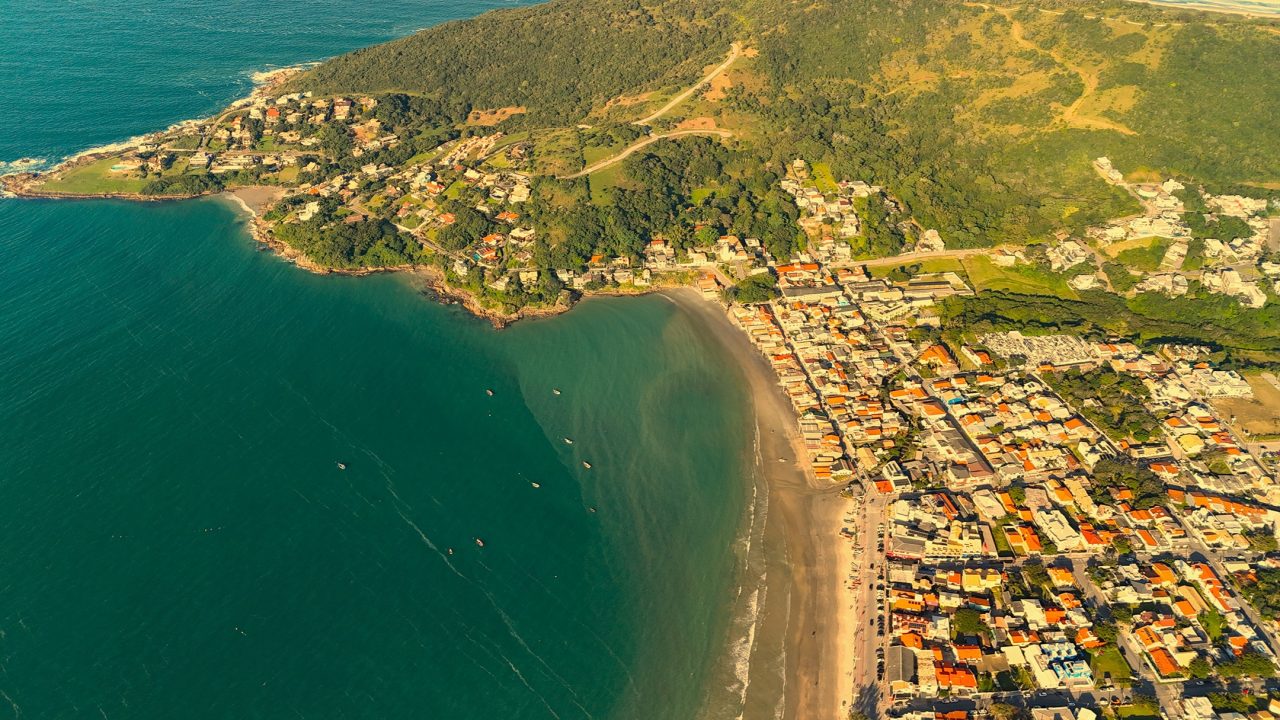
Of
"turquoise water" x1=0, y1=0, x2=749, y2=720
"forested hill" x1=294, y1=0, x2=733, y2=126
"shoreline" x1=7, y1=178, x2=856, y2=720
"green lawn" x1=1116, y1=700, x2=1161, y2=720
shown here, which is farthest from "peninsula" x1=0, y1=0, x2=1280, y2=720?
"turquoise water" x1=0, y1=0, x2=749, y2=720

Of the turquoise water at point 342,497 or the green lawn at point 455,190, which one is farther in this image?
the green lawn at point 455,190

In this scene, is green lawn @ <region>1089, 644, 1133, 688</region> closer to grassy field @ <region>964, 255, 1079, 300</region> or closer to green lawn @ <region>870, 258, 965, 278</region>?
grassy field @ <region>964, 255, 1079, 300</region>

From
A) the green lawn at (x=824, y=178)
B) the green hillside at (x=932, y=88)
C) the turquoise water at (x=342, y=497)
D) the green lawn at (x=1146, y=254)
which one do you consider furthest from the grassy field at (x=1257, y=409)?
the green lawn at (x=824, y=178)

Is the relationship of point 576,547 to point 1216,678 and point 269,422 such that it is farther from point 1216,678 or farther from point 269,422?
point 1216,678

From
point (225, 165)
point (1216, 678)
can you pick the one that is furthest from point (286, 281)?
point (1216, 678)

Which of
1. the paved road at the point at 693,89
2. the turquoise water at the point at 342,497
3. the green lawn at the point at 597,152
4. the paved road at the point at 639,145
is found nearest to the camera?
the turquoise water at the point at 342,497

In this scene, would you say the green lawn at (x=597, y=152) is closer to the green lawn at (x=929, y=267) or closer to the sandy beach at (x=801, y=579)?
the green lawn at (x=929, y=267)

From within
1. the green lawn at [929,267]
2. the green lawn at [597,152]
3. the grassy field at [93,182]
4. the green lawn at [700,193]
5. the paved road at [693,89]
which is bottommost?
the grassy field at [93,182]

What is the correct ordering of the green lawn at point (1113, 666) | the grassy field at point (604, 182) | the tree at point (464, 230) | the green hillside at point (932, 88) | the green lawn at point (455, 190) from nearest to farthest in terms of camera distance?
1. the green lawn at point (1113, 666)
2. the tree at point (464, 230)
3. the green hillside at point (932, 88)
4. the grassy field at point (604, 182)
5. the green lawn at point (455, 190)
